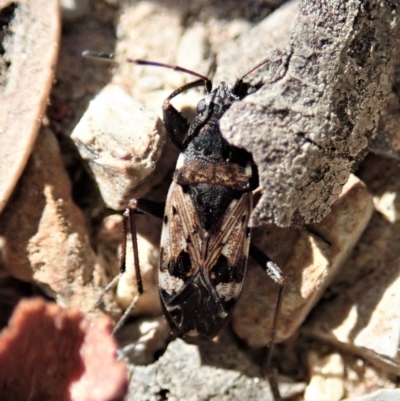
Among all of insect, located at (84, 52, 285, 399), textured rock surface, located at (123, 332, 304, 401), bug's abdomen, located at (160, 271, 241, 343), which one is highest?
insect, located at (84, 52, 285, 399)

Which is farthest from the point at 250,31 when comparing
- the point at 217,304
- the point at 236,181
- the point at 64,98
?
the point at 217,304

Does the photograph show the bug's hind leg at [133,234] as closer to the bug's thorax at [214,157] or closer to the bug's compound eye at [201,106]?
the bug's thorax at [214,157]

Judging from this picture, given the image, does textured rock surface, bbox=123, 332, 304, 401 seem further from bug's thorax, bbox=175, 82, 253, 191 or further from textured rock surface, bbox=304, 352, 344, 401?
bug's thorax, bbox=175, 82, 253, 191

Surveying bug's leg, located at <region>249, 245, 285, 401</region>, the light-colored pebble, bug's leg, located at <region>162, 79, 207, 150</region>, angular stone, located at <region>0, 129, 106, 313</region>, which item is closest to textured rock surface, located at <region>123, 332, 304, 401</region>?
bug's leg, located at <region>249, 245, 285, 401</region>

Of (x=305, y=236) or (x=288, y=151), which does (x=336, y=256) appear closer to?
(x=305, y=236)

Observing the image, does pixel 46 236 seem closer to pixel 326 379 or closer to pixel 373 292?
pixel 326 379
